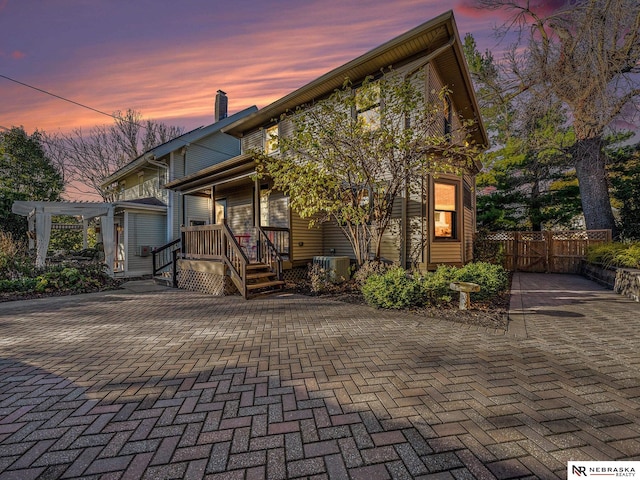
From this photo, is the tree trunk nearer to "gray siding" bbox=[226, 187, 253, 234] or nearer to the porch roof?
the porch roof

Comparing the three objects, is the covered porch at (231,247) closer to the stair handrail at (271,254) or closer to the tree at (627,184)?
the stair handrail at (271,254)

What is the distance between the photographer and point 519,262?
12.8 metres

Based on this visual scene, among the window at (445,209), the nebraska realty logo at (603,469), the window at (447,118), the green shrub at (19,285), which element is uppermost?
the window at (447,118)

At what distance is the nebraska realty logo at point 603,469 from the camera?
1679 millimetres

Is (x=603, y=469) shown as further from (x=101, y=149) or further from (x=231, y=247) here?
(x=101, y=149)

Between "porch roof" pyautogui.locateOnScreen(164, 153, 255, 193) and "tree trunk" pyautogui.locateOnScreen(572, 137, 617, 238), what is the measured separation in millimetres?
13994

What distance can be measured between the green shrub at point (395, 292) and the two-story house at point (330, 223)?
8.09ft

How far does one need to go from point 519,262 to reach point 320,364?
43.2ft

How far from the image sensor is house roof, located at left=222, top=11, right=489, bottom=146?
732 cm

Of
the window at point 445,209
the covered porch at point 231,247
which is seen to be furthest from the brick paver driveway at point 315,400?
the window at point 445,209

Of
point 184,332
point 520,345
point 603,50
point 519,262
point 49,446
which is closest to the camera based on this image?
point 49,446

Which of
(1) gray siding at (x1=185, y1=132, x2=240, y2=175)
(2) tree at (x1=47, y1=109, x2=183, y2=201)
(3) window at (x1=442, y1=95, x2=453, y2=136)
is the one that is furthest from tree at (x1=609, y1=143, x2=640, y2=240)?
(2) tree at (x1=47, y1=109, x2=183, y2=201)

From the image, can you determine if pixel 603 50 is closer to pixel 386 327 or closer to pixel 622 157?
pixel 622 157

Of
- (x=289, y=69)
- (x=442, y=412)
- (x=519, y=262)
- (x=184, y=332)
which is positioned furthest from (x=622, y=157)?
(x=184, y=332)
